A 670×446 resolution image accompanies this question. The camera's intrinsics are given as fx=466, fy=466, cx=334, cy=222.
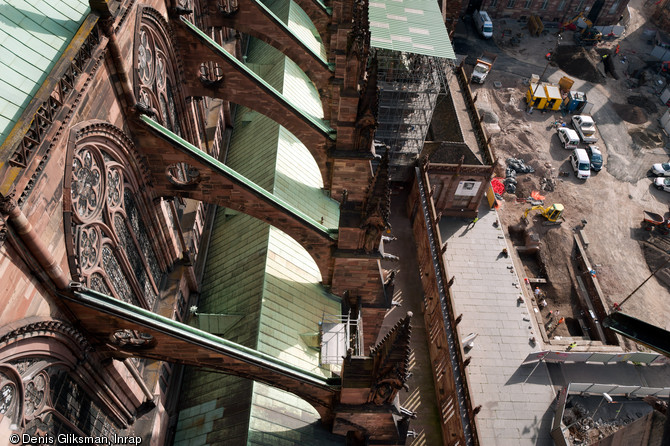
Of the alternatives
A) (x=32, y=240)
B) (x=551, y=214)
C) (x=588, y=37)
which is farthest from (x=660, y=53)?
(x=32, y=240)

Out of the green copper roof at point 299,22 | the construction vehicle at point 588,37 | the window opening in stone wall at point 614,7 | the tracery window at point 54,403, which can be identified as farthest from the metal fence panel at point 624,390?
the window opening in stone wall at point 614,7

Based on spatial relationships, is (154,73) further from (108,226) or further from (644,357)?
(644,357)

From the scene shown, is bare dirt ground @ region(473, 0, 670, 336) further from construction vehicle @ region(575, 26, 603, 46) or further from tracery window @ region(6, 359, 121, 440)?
tracery window @ region(6, 359, 121, 440)

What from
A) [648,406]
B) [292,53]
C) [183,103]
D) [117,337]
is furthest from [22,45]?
[648,406]

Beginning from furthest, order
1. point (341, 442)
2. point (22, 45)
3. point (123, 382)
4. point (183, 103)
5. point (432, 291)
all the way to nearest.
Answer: point (432, 291) → point (183, 103) → point (341, 442) → point (123, 382) → point (22, 45)

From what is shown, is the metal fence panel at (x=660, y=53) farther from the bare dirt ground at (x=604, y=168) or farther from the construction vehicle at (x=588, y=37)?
the construction vehicle at (x=588, y=37)

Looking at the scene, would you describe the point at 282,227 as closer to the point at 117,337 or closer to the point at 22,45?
the point at 117,337
